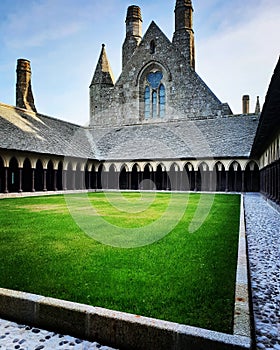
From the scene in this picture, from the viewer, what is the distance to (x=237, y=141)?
2475cm

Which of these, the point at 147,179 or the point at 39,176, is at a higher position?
the point at 39,176

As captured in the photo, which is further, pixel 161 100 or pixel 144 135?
pixel 161 100

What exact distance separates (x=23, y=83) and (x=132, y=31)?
1339cm

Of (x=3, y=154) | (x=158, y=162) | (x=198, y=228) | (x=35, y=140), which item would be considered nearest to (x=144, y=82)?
(x=158, y=162)

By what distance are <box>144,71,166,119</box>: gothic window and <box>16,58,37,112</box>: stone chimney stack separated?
11816 mm

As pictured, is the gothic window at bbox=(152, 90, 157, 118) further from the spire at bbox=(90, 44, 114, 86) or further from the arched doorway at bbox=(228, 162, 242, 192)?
the arched doorway at bbox=(228, 162, 242, 192)

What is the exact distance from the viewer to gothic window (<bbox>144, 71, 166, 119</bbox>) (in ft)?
110

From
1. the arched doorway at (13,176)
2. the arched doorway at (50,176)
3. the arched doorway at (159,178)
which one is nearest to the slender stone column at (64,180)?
the arched doorway at (50,176)

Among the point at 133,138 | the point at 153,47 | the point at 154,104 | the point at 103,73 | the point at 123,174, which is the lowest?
the point at 123,174

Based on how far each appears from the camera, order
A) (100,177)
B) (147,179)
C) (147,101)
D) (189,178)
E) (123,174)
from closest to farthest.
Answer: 1. (189,178)
2. (147,179)
3. (123,174)
4. (100,177)
5. (147,101)

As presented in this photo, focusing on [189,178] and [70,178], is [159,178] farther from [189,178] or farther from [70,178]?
[70,178]

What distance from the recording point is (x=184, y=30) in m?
33.5

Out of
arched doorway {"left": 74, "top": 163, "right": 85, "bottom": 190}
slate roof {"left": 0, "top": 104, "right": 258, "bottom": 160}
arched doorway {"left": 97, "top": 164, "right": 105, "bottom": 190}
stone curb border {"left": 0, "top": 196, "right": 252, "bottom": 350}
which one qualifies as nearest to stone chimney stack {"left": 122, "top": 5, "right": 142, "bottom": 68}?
slate roof {"left": 0, "top": 104, "right": 258, "bottom": 160}

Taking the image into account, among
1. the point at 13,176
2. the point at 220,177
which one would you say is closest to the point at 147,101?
the point at 220,177
